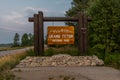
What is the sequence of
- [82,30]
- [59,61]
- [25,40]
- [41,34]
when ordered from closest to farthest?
[59,61] < [41,34] < [82,30] < [25,40]

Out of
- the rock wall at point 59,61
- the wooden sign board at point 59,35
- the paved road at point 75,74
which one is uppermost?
the wooden sign board at point 59,35

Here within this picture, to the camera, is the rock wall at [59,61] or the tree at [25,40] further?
the tree at [25,40]

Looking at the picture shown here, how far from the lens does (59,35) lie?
28.4m

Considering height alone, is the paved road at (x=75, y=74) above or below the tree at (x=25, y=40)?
below

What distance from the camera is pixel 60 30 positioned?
28.4 metres

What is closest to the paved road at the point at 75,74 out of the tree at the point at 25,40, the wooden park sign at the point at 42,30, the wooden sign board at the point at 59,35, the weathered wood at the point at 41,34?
the weathered wood at the point at 41,34

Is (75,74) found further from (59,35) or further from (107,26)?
(107,26)

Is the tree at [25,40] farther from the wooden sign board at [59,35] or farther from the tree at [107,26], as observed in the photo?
the wooden sign board at [59,35]

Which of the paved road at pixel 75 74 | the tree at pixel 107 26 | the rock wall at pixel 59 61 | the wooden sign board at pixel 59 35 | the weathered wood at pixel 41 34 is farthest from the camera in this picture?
the tree at pixel 107 26

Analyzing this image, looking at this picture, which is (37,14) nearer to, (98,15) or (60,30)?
(60,30)

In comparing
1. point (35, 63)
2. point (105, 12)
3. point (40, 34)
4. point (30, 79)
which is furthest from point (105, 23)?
point (30, 79)

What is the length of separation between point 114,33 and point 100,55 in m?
2.40

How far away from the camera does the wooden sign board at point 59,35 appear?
92.8 ft

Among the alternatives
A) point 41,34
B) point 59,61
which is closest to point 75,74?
point 59,61
